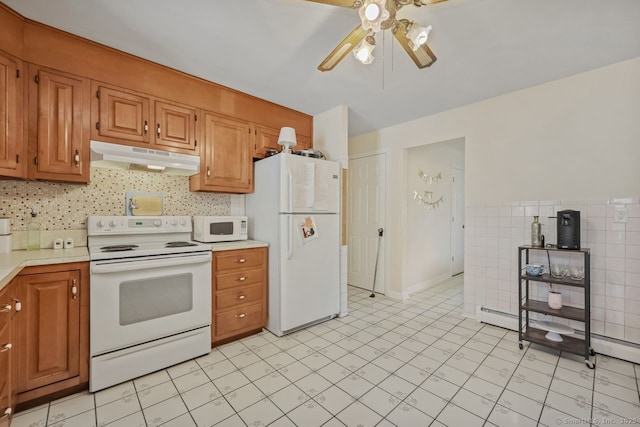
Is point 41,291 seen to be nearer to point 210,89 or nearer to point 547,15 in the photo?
point 210,89

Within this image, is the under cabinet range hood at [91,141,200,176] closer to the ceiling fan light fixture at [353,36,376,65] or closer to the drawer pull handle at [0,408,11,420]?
the drawer pull handle at [0,408,11,420]

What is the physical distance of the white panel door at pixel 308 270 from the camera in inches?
102

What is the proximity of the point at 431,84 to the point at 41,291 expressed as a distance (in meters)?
3.39

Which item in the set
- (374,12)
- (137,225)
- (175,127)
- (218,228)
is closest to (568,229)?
(374,12)

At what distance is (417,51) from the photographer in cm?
162

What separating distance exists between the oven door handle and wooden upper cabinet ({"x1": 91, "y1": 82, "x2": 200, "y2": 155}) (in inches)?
39.4

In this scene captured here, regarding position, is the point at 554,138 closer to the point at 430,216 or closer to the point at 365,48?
the point at 430,216

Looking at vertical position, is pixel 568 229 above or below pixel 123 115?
below

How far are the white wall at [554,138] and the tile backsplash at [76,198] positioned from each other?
9.93 ft

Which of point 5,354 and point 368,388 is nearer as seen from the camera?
point 5,354

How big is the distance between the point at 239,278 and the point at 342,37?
217 centimetres

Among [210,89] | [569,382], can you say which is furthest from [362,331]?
[210,89]

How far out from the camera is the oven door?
1.79m

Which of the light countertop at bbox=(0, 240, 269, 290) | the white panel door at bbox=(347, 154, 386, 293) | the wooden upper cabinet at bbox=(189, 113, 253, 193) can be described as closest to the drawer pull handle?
the light countertop at bbox=(0, 240, 269, 290)
